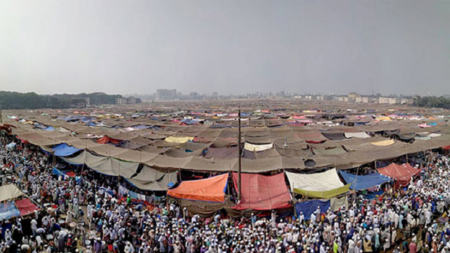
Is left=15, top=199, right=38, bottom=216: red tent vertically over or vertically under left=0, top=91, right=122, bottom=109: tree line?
under

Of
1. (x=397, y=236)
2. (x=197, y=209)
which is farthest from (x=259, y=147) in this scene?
(x=397, y=236)

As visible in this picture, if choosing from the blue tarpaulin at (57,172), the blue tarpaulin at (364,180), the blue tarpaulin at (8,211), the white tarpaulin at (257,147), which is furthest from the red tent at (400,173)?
the blue tarpaulin at (57,172)

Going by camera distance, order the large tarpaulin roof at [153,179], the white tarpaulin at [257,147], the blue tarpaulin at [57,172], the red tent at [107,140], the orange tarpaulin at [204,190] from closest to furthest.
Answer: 1. the orange tarpaulin at [204,190]
2. the large tarpaulin roof at [153,179]
3. the blue tarpaulin at [57,172]
4. the white tarpaulin at [257,147]
5. the red tent at [107,140]

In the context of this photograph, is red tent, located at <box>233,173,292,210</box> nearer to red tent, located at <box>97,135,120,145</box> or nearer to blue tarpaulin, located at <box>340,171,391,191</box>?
blue tarpaulin, located at <box>340,171,391,191</box>

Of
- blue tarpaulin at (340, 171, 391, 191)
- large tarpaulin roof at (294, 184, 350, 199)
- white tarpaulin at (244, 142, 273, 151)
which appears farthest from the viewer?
white tarpaulin at (244, 142, 273, 151)

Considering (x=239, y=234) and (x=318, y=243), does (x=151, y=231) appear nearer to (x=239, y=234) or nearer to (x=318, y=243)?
(x=239, y=234)

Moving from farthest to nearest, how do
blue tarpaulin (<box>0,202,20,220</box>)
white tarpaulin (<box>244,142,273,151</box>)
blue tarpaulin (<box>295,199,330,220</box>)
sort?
white tarpaulin (<box>244,142,273,151</box>) → blue tarpaulin (<box>295,199,330,220</box>) → blue tarpaulin (<box>0,202,20,220</box>)

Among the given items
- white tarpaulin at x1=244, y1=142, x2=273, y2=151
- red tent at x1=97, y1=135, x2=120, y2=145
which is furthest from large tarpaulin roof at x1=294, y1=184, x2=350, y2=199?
red tent at x1=97, y1=135, x2=120, y2=145

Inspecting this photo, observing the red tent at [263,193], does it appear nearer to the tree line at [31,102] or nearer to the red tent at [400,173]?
the red tent at [400,173]
